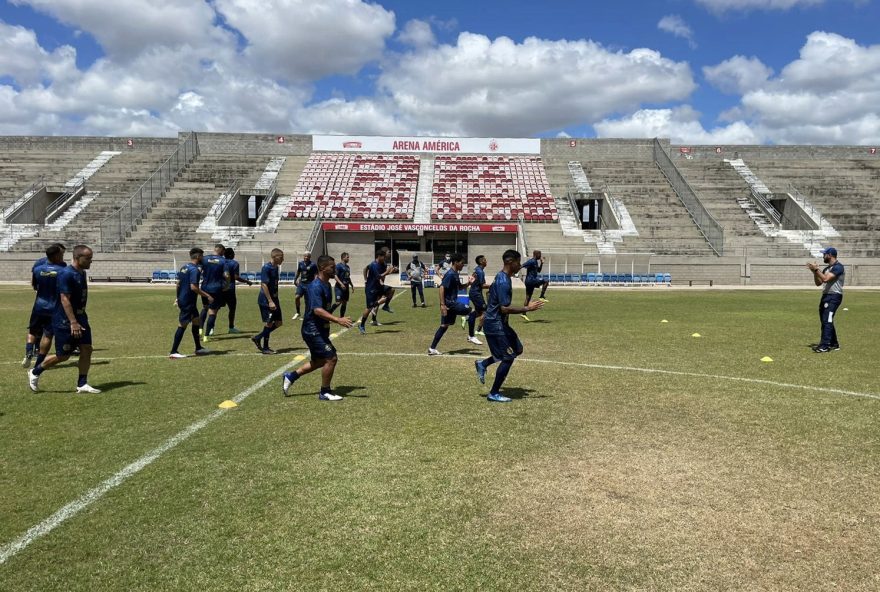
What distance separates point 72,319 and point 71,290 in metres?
0.41

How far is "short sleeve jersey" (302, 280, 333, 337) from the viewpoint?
8.00 meters

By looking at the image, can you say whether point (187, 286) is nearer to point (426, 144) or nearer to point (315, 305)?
point (315, 305)

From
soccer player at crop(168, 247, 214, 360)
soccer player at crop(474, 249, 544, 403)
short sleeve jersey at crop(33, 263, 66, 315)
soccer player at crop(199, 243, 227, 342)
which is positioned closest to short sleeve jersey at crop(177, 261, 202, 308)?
soccer player at crop(168, 247, 214, 360)

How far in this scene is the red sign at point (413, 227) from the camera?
4650 cm

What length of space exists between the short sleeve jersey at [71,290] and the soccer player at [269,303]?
374cm

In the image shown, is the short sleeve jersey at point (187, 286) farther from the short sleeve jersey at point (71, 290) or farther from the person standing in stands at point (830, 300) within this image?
the person standing in stands at point (830, 300)

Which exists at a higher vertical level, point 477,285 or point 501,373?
point 477,285

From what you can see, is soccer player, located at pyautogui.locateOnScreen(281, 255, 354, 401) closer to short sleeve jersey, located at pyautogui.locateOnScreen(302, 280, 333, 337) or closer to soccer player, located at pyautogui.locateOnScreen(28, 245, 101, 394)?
short sleeve jersey, located at pyautogui.locateOnScreen(302, 280, 333, 337)

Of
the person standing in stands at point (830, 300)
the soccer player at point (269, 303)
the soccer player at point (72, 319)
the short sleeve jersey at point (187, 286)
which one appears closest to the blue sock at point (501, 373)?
the soccer player at point (269, 303)

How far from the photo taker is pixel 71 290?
8.19m

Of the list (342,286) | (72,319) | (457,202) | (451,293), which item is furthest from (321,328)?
(457,202)

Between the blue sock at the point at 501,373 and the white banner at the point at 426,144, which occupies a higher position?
the white banner at the point at 426,144

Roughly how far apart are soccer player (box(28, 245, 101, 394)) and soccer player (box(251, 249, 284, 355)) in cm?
359

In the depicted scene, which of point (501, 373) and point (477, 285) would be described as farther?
point (477, 285)
